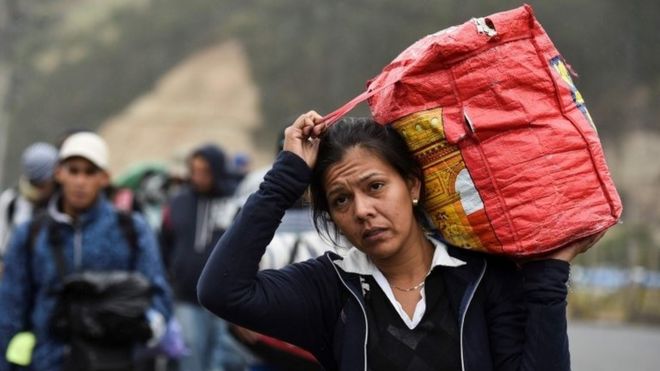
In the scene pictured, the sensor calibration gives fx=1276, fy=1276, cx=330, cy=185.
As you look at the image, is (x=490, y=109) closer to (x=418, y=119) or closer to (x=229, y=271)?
(x=418, y=119)

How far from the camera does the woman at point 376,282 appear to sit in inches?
125

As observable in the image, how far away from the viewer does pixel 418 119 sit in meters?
3.31

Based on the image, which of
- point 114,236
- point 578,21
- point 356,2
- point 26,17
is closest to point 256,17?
point 356,2

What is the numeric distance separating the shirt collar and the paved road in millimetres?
10265

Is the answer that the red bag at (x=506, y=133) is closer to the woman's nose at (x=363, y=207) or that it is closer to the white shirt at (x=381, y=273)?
the white shirt at (x=381, y=273)

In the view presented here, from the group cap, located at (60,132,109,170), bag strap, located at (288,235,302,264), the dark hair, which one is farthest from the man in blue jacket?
the dark hair

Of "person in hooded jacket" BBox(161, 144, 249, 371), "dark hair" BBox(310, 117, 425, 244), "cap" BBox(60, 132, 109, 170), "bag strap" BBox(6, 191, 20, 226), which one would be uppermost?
"cap" BBox(60, 132, 109, 170)

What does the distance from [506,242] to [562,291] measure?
190 mm

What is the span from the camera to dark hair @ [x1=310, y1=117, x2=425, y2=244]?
3336mm

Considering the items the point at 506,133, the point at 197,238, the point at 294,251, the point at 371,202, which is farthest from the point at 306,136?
the point at 197,238

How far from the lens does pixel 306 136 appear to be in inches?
133

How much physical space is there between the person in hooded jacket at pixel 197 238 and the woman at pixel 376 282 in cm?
597

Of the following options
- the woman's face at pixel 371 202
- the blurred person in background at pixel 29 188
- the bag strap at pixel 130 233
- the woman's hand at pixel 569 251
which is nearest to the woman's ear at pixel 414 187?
the woman's face at pixel 371 202

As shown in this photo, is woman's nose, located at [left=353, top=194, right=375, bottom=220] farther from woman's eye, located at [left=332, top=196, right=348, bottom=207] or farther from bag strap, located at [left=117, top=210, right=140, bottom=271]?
bag strap, located at [left=117, top=210, right=140, bottom=271]
